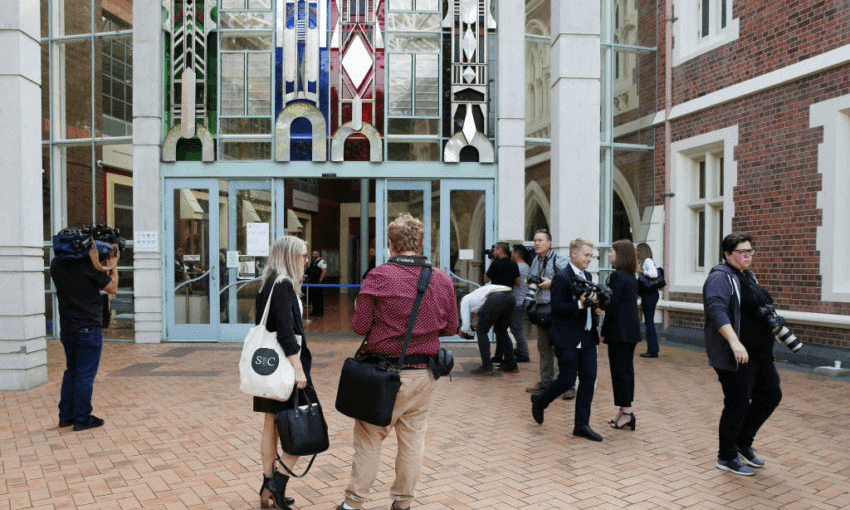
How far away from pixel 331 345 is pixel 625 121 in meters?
7.34

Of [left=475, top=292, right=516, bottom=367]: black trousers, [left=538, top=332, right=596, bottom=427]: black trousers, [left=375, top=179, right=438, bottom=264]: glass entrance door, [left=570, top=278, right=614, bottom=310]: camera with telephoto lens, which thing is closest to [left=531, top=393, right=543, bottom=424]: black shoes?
[left=538, top=332, right=596, bottom=427]: black trousers

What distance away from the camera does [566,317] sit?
554 centimetres

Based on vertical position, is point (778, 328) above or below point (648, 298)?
above

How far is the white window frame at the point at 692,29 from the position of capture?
11109 millimetres

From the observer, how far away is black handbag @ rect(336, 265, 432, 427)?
10.9 feet

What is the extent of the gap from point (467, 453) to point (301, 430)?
1906 millimetres

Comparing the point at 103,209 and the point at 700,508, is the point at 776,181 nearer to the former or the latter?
the point at 700,508

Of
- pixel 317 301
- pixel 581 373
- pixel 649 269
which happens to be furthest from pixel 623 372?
pixel 317 301

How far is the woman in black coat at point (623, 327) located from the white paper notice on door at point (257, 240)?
→ 281 inches

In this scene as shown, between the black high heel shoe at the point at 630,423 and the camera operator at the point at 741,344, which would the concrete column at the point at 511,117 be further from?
the camera operator at the point at 741,344

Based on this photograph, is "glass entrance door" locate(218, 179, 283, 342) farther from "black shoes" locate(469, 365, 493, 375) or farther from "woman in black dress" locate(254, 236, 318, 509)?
"woman in black dress" locate(254, 236, 318, 509)

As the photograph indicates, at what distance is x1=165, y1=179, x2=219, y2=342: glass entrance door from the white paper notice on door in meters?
0.56

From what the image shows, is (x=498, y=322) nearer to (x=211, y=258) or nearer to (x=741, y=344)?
(x=741, y=344)

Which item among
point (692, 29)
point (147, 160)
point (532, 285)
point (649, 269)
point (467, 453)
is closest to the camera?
point (467, 453)
